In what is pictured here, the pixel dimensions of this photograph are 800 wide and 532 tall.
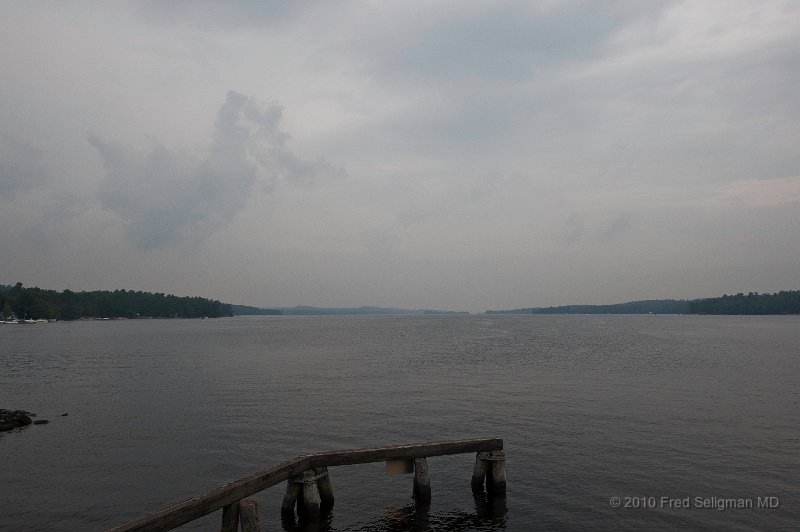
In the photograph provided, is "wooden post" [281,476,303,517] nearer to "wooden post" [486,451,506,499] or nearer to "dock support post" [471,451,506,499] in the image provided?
"dock support post" [471,451,506,499]

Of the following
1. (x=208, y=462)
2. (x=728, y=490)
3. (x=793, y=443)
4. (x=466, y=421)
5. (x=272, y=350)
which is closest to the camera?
(x=728, y=490)

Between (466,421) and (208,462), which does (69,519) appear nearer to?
(208,462)

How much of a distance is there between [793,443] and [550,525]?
61.8 ft

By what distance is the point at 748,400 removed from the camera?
136 feet

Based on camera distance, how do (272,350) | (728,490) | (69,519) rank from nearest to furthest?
1. (69,519)
2. (728,490)
3. (272,350)

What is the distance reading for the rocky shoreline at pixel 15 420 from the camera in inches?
1298

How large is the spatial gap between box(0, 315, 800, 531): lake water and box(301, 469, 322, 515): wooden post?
915mm

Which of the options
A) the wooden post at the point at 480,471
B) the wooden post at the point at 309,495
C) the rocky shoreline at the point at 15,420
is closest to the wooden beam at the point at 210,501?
the wooden post at the point at 309,495

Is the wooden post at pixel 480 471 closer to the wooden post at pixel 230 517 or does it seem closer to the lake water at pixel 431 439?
the lake water at pixel 431 439

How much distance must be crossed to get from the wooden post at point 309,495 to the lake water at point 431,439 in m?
0.91

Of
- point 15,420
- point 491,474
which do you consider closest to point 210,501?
point 491,474

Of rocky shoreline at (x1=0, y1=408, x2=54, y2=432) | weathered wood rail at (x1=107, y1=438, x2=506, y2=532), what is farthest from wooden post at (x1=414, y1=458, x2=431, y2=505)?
rocky shoreline at (x1=0, y1=408, x2=54, y2=432)

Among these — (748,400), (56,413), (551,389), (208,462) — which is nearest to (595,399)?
(551,389)

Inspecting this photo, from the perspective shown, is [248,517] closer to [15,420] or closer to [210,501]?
[210,501]
